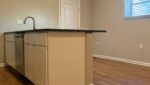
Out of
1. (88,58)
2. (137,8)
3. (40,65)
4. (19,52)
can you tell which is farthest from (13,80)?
(137,8)

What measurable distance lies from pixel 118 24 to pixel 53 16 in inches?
79.4

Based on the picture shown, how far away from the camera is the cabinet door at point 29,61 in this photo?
2.72m

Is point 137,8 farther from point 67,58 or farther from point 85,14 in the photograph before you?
point 67,58

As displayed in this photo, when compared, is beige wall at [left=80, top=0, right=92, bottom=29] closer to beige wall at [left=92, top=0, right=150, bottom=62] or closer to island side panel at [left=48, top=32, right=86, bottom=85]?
Answer: beige wall at [left=92, top=0, right=150, bottom=62]

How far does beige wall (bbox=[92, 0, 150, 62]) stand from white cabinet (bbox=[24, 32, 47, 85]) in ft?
10.0

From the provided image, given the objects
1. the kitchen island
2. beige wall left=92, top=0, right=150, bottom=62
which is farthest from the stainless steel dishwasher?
beige wall left=92, top=0, right=150, bottom=62

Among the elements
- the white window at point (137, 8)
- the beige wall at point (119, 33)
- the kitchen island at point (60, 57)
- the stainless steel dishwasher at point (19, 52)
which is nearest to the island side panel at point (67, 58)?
the kitchen island at point (60, 57)

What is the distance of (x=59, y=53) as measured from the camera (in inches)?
91.0

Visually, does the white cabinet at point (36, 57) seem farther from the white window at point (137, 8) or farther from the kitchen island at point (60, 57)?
the white window at point (137, 8)

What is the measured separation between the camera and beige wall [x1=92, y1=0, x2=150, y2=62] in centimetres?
458

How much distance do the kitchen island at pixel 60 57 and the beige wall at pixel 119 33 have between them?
2.49 meters

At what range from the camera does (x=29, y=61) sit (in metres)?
2.85

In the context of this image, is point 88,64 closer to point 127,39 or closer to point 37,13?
point 127,39

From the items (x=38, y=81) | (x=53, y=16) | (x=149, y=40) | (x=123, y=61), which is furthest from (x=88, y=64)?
(x=53, y=16)
